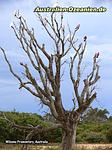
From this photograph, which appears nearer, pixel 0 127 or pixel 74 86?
pixel 74 86

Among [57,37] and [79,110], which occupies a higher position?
[57,37]

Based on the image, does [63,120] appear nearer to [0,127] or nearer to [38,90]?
[38,90]

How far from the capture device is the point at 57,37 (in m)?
12.9

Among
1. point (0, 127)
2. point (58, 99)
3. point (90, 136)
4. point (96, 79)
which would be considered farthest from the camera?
point (90, 136)

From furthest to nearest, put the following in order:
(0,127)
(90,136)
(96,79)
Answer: (90,136)
(0,127)
(96,79)

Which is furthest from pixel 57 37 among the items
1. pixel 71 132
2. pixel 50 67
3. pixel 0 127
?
pixel 0 127

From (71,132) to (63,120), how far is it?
0.45 meters

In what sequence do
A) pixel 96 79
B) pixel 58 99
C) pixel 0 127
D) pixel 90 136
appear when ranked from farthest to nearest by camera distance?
1. pixel 90 136
2. pixel 0 127
3. pixel 96 79
4. pixel 58 99

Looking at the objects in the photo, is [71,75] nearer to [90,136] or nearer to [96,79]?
[96,79]

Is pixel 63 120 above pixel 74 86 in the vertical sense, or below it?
below

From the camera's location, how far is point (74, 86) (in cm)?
1292

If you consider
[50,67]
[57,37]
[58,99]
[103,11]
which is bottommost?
[58,99]

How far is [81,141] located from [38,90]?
40.4 ft

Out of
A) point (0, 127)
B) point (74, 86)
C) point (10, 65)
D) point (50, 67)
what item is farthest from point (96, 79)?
point (0, 127)
